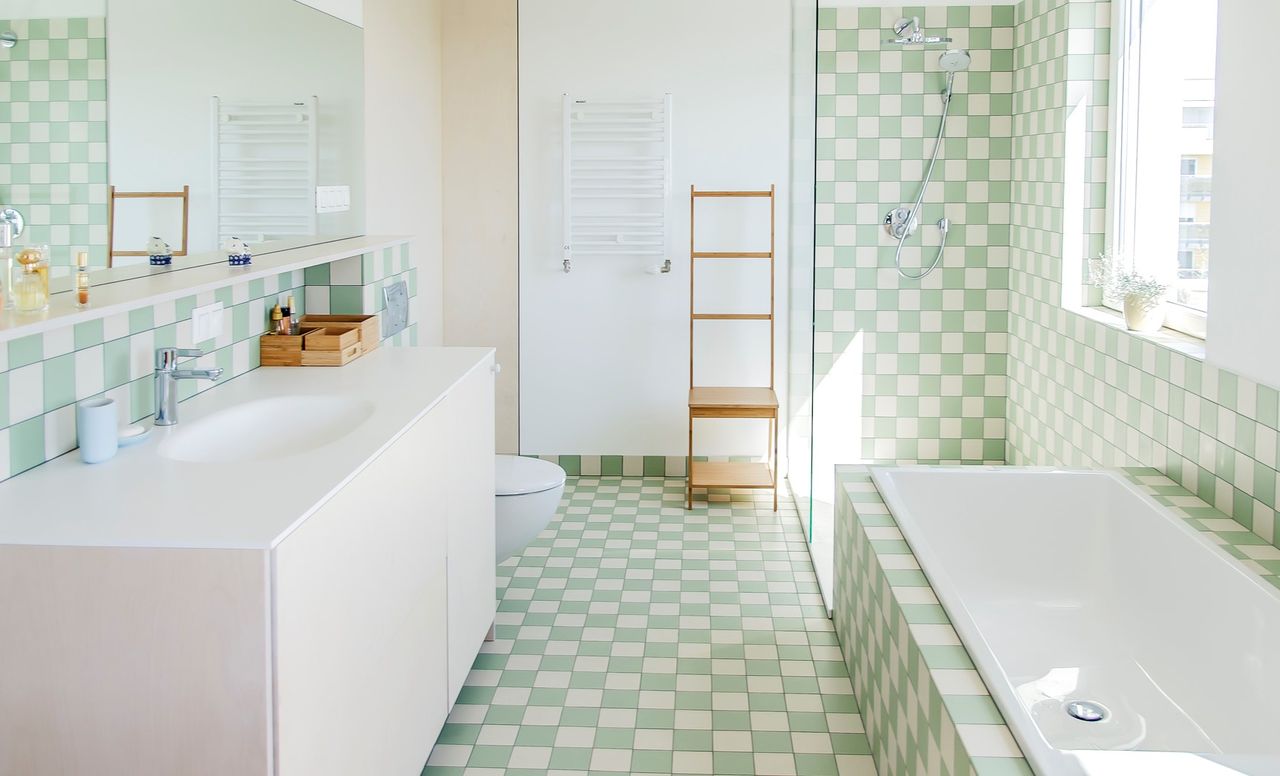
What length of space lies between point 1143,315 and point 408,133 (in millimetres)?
2838

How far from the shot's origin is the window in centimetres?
362

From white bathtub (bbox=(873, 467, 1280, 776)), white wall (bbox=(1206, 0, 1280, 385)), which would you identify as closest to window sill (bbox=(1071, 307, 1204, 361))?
white wall (bbox=(1206, 0, 1280, 385))

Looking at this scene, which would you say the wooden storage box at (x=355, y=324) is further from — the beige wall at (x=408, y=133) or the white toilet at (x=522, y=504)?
the beige wall at (x=408, y=133)

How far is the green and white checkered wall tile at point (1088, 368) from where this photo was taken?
115 inches

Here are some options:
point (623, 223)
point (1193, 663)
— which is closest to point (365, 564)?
point (1193, 663)

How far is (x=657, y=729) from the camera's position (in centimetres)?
305

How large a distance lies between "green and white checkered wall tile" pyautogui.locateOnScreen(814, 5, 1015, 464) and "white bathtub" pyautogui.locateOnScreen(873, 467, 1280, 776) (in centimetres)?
142

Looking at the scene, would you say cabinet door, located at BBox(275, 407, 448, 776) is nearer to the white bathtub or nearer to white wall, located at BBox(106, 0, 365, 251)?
white wall, located at BBox(106, 0, 365, 251)

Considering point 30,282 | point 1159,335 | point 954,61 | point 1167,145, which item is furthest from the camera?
point 954,61

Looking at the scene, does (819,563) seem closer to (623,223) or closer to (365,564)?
(623,223)

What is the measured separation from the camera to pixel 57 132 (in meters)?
2.14

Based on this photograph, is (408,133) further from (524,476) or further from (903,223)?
(903,223)

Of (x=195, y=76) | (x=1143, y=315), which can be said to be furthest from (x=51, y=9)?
(x=1143, y=315)

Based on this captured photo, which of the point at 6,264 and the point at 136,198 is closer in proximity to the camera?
the point at 6,264
